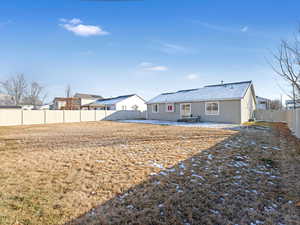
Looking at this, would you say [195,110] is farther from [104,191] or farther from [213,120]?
[104,191]

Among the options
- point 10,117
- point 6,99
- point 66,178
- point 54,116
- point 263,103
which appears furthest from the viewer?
point 6,99

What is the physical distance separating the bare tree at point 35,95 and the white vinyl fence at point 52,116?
28.0m

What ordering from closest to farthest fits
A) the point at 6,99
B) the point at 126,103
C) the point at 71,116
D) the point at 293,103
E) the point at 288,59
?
the point at 288,59 → the point at 293,103 → the point at 71,116 → the point at 126,103 → the point at 6,99

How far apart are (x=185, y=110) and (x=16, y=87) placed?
39.0 m

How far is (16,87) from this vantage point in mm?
36875

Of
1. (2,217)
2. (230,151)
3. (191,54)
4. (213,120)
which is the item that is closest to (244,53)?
(191,54)

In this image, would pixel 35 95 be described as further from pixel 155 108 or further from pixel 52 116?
pixel 155 108

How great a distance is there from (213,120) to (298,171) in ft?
38.5

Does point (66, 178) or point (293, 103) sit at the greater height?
point (293, 103)

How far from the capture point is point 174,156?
484 centimetres

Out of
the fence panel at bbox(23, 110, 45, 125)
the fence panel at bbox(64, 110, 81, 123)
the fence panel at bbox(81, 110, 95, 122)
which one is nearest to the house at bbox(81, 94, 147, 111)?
the fence panel at bbox(81, 110, 95, 122)

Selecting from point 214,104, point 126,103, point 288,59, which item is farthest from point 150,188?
point 126,103

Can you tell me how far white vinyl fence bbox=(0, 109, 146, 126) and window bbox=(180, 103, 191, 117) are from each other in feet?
28.8

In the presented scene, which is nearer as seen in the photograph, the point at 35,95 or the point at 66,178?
the point at 66,178
